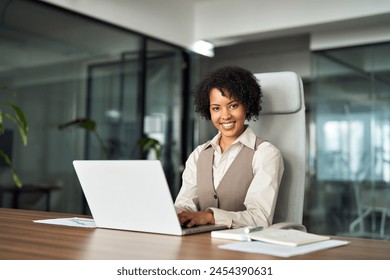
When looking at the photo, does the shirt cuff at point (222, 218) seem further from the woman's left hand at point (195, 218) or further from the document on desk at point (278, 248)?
the document on desk at point (278, 248)

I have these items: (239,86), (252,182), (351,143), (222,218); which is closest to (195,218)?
(222,218)

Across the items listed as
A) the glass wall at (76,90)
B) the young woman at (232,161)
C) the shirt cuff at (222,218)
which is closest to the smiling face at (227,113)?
the young woman at (232,161)

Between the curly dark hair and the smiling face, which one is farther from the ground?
the curly dark hair

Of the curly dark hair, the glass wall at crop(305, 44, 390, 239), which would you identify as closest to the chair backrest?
the curly dark hair

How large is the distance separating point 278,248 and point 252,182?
769 millimetres

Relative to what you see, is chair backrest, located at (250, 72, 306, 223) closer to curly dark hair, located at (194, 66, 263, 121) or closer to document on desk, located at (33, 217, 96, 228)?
curly dark hair, located at (194, 66, 263, 121)

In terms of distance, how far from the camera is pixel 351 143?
511 centimetres

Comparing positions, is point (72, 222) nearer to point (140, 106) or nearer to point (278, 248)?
point (278, 248)

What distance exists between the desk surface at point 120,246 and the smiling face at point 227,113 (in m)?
0.72

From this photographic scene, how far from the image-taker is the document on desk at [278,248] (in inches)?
44.3

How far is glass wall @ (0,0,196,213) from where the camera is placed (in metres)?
4.11

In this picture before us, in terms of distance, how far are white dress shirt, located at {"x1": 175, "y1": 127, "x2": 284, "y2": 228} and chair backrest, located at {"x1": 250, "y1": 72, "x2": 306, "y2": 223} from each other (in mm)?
125
